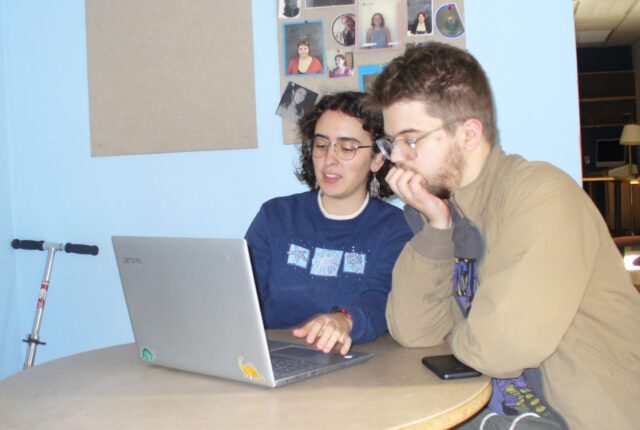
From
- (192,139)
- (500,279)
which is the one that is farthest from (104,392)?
(192,139)

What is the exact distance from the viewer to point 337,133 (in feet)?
6.31

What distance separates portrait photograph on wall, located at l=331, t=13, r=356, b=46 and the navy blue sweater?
2.23ft

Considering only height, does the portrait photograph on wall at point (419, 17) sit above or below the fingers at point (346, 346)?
above

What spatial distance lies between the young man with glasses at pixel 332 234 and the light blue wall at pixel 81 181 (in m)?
0.48

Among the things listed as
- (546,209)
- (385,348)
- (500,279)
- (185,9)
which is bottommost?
(385,348)

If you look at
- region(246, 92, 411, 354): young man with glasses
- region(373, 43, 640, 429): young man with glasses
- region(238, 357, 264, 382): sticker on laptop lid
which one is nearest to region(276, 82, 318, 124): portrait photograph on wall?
region(246, 92, 411, 354): young man with glasses

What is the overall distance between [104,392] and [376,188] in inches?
45.5

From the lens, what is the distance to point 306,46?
2361 mm

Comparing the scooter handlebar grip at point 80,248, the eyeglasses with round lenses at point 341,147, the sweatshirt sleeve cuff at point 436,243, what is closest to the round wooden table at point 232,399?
the sweatshirt sleeve cuff at point 436,243

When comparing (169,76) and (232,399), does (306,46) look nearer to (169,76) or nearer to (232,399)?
(169,76)

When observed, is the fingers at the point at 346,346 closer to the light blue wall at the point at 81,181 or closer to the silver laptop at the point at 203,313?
the silver laptop at the point at 203,313

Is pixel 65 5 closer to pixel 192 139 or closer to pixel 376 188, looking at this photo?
pixel 192 139

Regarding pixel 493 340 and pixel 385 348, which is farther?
pixel 385 348

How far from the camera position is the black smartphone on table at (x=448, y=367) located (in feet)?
3.87
